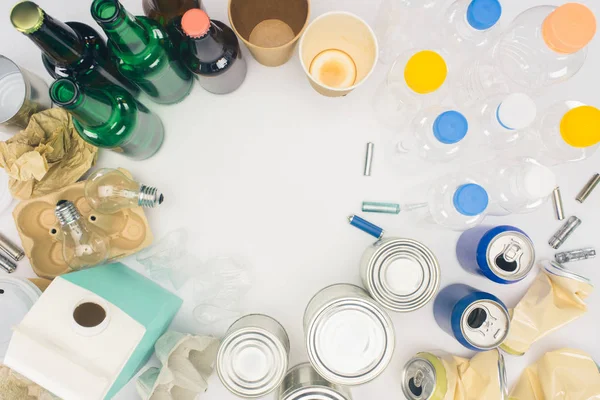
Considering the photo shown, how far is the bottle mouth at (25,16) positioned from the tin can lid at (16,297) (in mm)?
444

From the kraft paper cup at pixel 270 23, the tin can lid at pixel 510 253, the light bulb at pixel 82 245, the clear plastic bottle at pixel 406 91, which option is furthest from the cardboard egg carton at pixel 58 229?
the tin can lid at pixel 510 253

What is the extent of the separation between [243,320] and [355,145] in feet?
1.34

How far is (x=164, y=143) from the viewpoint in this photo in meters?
0.83

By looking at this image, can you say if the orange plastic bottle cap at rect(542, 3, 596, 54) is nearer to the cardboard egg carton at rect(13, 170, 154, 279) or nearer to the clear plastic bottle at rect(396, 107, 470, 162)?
the clear plastic bottle at rect(396, 107, 470, 162)

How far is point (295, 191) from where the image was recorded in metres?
0.82

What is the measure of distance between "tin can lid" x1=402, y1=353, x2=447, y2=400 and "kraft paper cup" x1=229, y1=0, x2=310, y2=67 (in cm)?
64

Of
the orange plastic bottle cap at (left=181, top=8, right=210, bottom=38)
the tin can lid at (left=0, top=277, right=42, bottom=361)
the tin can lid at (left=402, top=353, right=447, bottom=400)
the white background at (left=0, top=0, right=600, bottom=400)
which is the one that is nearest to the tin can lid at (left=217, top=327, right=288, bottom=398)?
the white background at (left=0, top=0, right=600, bottom=400)

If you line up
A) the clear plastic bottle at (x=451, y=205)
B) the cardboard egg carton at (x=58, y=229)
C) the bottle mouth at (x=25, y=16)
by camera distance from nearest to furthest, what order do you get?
the bottle mouth at (x=25, y=16), the clear plastic bottle at (x=451, y=205), the cardboard egg carton at (x=58, y=229)

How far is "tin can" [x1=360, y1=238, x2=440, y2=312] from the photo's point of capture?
691 millimetres

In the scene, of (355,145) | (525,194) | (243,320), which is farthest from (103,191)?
(525,194)

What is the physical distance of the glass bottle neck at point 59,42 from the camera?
1.91 ft

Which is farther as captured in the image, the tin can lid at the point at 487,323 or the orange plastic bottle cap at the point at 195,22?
the tin can lid at the point at 487,323

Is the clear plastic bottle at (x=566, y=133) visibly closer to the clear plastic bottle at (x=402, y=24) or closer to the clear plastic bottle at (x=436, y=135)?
the clear plastic bottle at (x=436, y=135)

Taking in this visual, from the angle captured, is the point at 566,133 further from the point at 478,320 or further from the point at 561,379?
the point at 561,379
